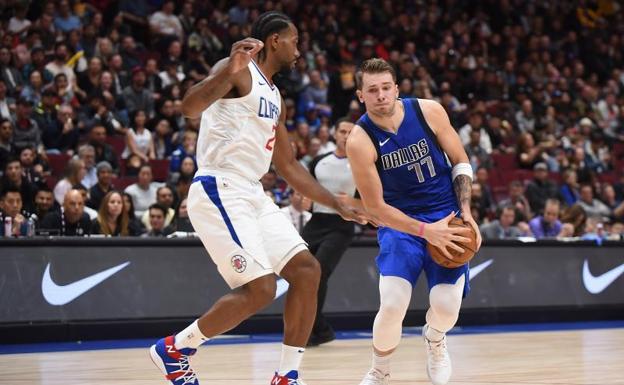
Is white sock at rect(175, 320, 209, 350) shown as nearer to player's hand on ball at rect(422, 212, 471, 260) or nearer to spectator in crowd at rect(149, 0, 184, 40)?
player's hand on ball at rect(422, 212, 471, 260)

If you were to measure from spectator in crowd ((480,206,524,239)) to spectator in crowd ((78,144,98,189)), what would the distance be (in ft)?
16.3

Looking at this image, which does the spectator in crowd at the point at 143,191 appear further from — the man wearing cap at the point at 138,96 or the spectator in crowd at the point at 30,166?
the man wearing cap at the point at 138,96

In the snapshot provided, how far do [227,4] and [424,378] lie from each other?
14064mm

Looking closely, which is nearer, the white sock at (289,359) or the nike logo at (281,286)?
the white sock at (289,359)

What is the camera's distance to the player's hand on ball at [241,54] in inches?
222

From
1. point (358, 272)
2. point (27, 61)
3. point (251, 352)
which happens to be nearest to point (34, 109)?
point (27, 61)

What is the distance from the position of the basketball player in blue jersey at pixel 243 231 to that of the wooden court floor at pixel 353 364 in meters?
1.26

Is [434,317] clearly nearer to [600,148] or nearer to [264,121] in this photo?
[264,121]

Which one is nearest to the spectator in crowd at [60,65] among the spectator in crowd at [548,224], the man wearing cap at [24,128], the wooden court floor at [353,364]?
the man wearing cap at [24,128]

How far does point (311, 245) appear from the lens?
10539mm

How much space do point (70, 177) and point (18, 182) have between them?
999 millimetres

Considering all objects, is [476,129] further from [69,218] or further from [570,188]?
[69,218]

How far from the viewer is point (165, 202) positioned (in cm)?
1295

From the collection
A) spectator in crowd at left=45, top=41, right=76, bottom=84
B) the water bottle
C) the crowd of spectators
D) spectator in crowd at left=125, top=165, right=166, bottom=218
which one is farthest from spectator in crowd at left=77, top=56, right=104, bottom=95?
the water bottle
